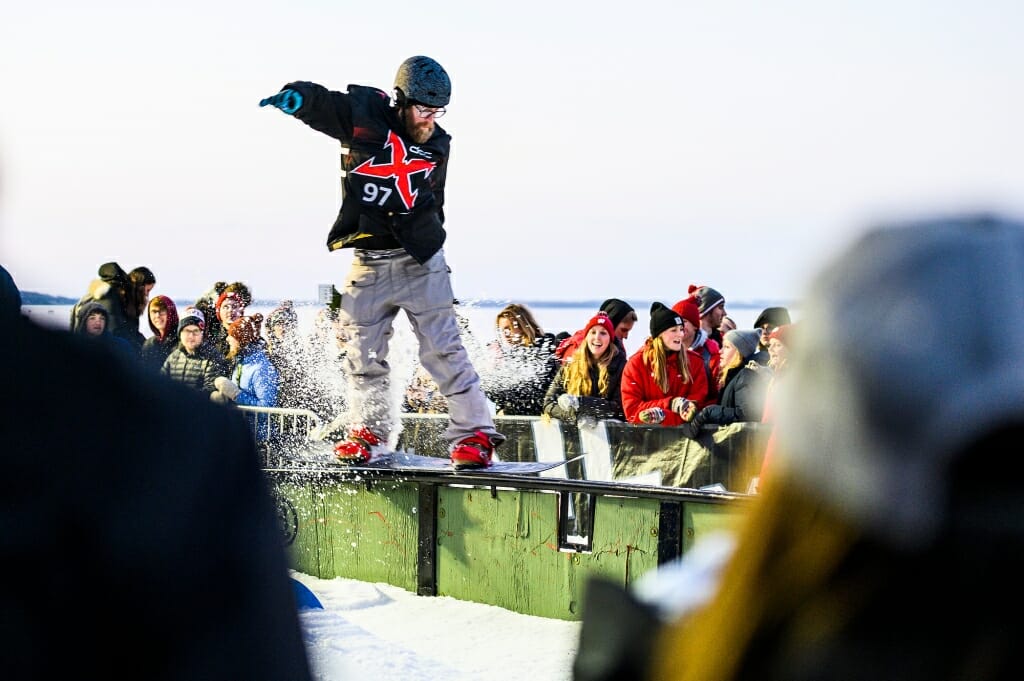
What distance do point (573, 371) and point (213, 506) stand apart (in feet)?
24.0

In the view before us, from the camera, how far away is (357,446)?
7289 mm

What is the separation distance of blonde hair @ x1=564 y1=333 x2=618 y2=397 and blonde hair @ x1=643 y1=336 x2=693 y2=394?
1.29ft

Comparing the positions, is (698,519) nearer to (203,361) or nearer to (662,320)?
(662,320)

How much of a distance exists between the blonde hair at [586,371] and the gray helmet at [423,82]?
204 cm

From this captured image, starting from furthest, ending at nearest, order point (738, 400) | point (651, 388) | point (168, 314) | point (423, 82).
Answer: point (168, 314)
point (651, 388)
point (738, 400)
point (423, 82)

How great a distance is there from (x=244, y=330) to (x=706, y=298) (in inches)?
132

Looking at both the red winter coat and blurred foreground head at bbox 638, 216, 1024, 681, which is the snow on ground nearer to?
the red winter coat

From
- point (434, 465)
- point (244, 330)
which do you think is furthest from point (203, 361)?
point (434, 465)

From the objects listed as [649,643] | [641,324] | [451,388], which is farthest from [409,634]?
[641,324]

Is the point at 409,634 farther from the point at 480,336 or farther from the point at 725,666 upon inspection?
the point at 725,666

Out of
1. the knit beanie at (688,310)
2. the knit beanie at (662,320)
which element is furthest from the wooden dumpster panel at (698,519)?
the knit beanie at (688,310)

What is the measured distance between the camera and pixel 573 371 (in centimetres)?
796

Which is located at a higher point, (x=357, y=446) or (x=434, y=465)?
(x=357, y=446)

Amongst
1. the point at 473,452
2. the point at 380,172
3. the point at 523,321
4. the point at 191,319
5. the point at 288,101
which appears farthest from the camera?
the point at 523,321
